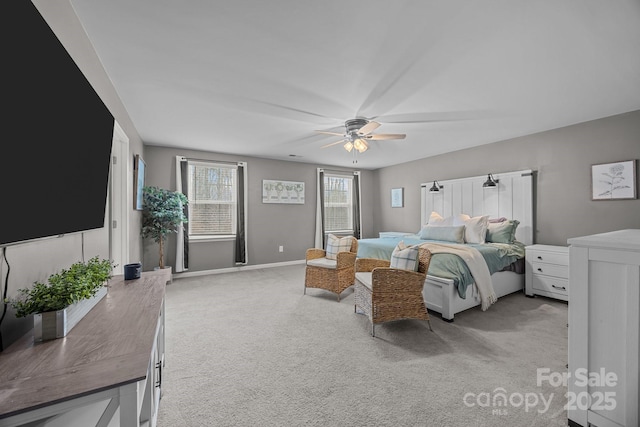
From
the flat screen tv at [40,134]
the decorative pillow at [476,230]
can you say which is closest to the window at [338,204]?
the decorative pillow at [476,230]

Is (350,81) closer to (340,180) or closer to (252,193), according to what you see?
(252,193)

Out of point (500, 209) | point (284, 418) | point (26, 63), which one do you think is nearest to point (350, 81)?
point (26, 63)

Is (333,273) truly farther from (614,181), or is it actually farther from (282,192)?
(614,181)

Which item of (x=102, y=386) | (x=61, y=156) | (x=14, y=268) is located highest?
(x=61, y=156)

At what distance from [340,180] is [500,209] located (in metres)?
3.63

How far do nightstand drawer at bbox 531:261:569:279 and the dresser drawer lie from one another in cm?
5

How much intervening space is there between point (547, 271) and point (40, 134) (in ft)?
16.2

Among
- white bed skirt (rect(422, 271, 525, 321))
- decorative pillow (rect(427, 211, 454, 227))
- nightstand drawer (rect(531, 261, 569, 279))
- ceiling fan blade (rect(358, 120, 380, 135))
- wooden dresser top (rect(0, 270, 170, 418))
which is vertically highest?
ceiling fan blade (rect(358, 120, 380, 135))

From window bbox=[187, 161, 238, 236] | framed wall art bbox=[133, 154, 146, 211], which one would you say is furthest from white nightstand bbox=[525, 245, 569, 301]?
framed wall art bbox=[133, 154, 146, 211]

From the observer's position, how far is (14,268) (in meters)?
1.00

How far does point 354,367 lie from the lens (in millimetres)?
1980

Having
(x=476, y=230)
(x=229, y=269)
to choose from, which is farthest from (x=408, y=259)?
(x=229, y=269)

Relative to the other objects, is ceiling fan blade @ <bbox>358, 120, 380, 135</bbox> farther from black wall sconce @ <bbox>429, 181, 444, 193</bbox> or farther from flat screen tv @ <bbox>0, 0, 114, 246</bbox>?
black wall sconce @ <bbox>429, 181, 444, 193</bbox>

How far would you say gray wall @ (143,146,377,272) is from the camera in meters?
4.68
